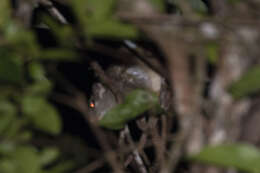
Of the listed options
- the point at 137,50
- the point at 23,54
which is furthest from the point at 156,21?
the point at 137,50

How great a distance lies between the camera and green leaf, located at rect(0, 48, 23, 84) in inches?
31.7

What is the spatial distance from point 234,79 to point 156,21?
0.65 feet

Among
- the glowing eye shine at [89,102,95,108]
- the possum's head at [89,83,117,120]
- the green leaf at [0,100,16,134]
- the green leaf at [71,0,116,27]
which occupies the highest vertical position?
the green leaf at [71,0,116,27]

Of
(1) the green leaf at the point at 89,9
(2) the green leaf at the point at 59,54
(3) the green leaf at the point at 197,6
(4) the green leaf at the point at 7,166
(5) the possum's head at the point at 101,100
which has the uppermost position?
(1) the green leaf at the point at 89,9

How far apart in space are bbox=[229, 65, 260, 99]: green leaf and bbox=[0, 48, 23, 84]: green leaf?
16.2 inches

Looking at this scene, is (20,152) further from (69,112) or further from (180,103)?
(69,112)


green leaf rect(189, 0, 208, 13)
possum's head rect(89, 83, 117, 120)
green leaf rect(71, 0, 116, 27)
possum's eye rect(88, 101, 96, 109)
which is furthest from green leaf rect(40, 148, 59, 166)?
possum's eye rect(88, 101, 96, 109)

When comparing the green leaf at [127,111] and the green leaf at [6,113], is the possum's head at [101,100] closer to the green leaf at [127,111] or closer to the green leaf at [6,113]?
the green leaf at [127,111]

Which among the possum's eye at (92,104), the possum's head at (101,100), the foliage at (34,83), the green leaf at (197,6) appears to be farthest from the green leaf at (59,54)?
the possum's eye at (92,104)

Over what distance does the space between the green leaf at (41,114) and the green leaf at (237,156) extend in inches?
11.4

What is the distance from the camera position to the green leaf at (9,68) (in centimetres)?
80

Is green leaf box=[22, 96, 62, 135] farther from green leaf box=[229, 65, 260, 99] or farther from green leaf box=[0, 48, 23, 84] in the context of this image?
green leaf box=[229, 65, 260, 99]

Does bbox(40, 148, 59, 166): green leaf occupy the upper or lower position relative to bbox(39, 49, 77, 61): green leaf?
lower

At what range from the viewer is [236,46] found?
83 cm
